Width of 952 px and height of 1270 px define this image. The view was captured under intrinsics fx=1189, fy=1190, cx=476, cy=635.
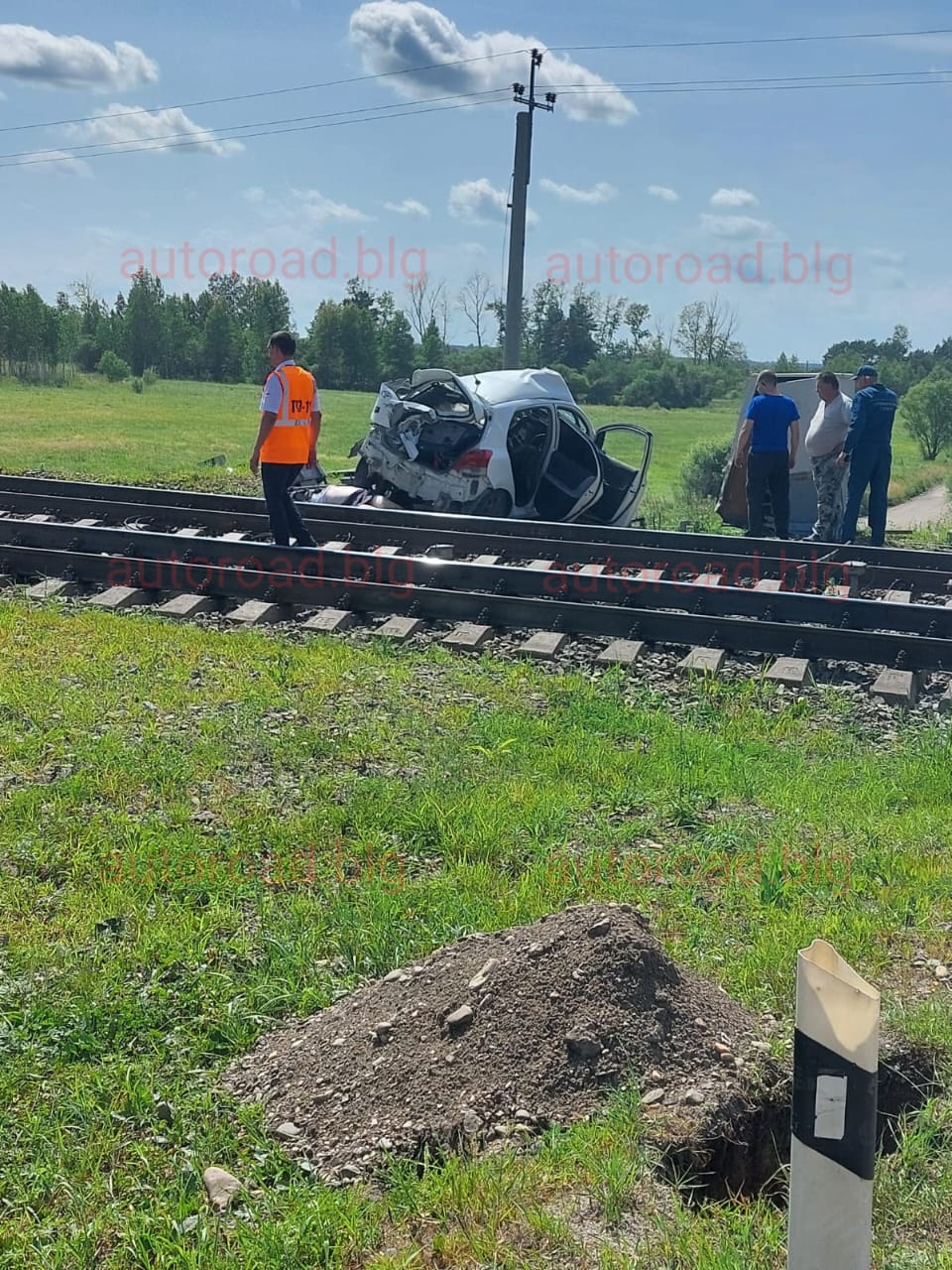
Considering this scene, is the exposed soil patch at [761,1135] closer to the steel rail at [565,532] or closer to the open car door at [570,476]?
the steel rail at [565,532]

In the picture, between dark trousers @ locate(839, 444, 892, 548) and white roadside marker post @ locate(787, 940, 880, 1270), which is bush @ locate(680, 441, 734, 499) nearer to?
dark trousers @ locate(839, 444, 892, 548)

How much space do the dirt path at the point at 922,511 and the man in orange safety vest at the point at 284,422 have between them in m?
9.10

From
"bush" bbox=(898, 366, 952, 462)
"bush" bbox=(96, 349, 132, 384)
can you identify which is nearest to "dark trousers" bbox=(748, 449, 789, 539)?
"bush" bbox=(898, 366, 952, 462)

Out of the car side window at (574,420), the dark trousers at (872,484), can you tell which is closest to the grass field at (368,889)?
the dark trousers at (872,484)

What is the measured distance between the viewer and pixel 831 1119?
2.14 meters

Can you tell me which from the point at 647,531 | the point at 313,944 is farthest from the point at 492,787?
the point at 647,531

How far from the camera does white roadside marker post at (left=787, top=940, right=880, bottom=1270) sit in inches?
82.3

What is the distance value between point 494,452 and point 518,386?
41.6 inches

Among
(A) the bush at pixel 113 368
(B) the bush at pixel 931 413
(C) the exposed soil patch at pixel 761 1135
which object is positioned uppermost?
(A) the bush at pixel 113 368

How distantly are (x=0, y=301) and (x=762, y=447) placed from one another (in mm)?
63906

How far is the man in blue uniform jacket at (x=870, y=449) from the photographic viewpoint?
40.7 ft

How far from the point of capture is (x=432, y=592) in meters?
8.94

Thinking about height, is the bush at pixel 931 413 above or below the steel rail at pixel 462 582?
above

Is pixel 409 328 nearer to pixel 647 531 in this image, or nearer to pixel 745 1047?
pixel 647 531
